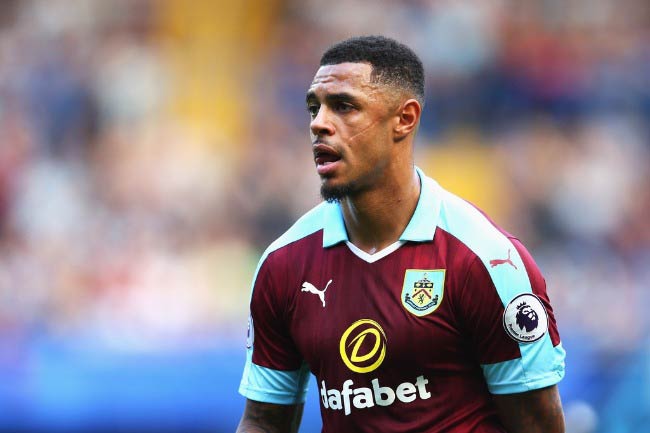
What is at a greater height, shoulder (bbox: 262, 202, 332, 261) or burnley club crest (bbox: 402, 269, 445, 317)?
shoulder (bbox: 262, 202, 332, 261)

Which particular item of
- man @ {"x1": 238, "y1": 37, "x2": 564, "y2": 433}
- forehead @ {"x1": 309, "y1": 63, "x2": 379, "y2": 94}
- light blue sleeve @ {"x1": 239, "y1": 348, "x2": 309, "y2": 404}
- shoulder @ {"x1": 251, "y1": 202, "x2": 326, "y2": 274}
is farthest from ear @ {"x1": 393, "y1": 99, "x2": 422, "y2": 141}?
light blue sleeve @ {"x1": 239, "y1": 348, "x2": 309, "y2": 404}

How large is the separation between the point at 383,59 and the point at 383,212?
542 mm

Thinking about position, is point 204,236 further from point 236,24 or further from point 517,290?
point 517,290

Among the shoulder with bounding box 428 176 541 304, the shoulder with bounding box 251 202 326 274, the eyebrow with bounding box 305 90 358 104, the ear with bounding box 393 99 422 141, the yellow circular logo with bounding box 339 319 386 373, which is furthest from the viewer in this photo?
the shoulder with bounding box 251 202 326 274

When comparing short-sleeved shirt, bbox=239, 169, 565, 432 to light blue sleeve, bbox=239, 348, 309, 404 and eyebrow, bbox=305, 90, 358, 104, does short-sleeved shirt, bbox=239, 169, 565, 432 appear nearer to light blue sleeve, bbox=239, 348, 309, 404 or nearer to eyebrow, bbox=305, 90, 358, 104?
light blue sleeve, bbox=239, 348, 309, 404

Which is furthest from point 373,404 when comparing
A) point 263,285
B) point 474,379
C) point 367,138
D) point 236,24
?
point 236,24

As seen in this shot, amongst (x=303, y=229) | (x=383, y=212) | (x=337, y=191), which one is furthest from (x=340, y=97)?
(x=303, y=229)

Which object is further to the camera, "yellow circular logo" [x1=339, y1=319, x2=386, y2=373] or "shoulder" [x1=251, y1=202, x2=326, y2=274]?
"shoulder" [x1=251, y1=202, x2=326, y2=274]

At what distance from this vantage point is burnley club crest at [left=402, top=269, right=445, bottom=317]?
362 centimetres

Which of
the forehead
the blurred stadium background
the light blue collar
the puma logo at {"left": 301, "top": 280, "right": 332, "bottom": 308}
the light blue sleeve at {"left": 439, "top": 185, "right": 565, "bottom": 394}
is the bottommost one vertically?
the light blue sleeve at {"left": 439, "top": 185, "right": 565, "bottom": 394}

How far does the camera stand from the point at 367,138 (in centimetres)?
380

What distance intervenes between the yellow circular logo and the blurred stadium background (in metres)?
4.04

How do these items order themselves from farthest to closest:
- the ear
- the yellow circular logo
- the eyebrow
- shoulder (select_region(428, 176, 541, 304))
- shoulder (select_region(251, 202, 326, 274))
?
shoulder (select_region(251, 202, 326, 274)), the ear, the eyebrow, the yellow circular logo, shoulder (select_region(428, 176, 541, 304))

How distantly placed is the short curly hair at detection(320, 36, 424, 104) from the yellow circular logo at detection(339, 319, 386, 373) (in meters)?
0.87
